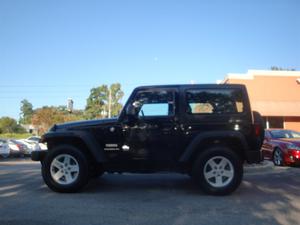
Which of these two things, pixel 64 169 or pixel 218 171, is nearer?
pixel 218 171

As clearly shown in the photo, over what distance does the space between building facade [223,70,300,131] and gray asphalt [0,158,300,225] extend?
89.4 feet

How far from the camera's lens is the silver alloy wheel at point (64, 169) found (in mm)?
7074

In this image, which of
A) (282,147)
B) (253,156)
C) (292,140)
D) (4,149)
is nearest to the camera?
(253,156)

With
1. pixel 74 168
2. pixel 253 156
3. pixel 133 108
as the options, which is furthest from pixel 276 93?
pixel 74 168

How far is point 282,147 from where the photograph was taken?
13008 millimetres

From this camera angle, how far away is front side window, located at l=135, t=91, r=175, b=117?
285 inches

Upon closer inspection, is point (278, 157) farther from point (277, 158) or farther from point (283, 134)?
point (283, 134)

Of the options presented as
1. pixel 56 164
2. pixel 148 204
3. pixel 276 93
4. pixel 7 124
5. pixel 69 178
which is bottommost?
pixel 148 204

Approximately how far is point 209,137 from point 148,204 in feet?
5.54

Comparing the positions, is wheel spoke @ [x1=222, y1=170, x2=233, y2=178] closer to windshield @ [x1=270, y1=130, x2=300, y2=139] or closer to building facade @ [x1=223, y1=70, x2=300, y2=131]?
windshield @ [x1=270, y1=130, x2=300, y2=139]

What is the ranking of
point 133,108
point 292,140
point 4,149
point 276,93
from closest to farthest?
point 133,108 < point 292,140 < point 4,149 < point 276,93

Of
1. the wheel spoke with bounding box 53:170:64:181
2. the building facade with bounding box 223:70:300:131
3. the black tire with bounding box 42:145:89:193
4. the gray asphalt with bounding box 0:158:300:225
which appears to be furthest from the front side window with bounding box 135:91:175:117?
the building facade with bounding box 223:70:300:131

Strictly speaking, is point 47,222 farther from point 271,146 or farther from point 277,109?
point 277,109

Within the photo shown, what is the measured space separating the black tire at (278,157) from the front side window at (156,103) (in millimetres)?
7268
